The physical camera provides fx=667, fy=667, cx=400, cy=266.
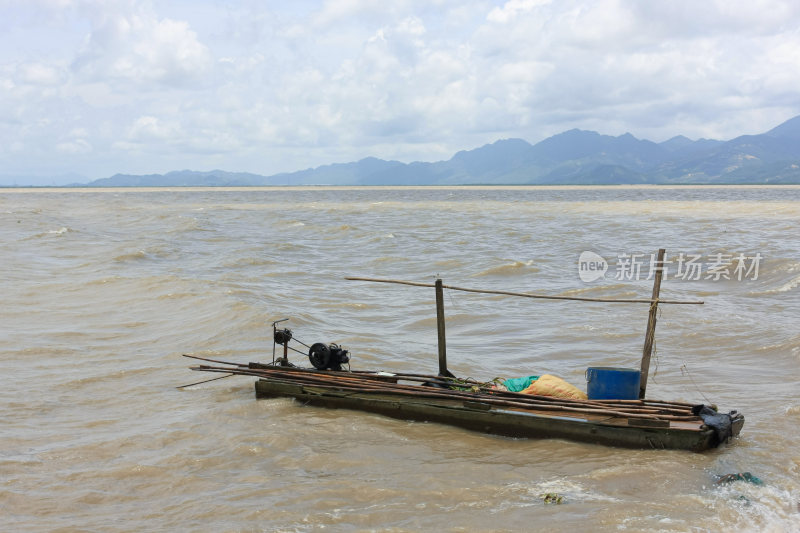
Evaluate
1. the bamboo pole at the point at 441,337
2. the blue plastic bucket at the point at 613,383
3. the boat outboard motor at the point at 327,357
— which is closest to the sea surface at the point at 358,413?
the boat outboard motor at the point at 327,357

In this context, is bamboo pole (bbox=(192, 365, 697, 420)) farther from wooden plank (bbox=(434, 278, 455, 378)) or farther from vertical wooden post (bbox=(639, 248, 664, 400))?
wooden plank (bbox=(434, 278, 455, 378))

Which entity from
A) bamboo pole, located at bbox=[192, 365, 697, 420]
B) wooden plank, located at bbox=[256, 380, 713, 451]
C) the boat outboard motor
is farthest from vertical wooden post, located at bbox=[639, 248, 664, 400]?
the boat outboard motor

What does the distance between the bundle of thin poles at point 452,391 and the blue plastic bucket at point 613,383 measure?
0.87ft

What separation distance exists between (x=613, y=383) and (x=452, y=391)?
1.92 m

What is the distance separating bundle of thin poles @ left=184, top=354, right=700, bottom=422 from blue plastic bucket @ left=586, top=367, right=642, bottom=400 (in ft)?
0.87

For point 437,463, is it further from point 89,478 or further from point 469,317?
point 469,317

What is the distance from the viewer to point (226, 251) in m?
26.1

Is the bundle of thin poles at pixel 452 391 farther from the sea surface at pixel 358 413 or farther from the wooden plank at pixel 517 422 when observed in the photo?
the sea surface at pixel 358 413

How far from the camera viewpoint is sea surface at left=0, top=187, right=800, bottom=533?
6.12 m

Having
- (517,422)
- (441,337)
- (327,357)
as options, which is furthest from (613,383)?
(327,357)

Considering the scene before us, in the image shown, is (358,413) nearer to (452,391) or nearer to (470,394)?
(452,391)

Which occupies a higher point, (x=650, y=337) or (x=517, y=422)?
(x=650, y=337)

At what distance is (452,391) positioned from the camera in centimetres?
824

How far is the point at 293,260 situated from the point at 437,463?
57.6 feet
